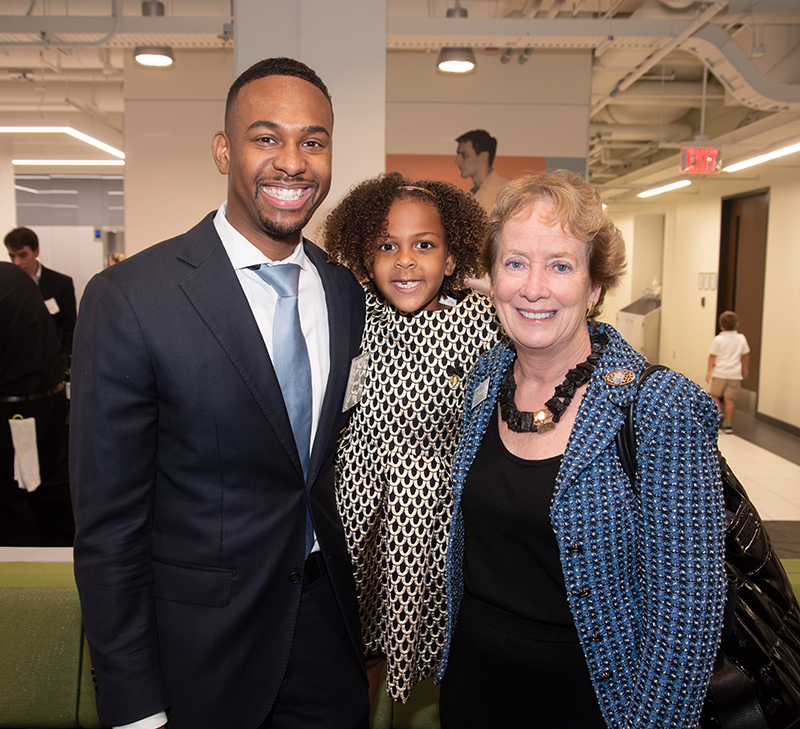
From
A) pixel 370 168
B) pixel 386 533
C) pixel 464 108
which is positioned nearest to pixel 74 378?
pixel 386 533

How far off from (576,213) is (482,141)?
240 inches

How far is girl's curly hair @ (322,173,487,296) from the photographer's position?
2.29 meters

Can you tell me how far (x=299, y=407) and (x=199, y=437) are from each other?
9.8 inches

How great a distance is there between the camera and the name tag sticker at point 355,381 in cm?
172

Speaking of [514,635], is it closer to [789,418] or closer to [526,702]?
[526,702]

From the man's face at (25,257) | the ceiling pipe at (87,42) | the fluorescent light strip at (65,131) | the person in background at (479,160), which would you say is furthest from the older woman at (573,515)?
the fluorescent light strip at (65,131)

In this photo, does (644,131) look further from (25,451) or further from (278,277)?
(278,277)

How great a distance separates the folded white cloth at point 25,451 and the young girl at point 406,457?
3189 mm

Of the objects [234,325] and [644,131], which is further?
[644,131]

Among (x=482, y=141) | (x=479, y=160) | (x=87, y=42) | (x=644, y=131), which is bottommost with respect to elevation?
(x=479, y=160)

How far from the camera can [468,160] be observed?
7250mm

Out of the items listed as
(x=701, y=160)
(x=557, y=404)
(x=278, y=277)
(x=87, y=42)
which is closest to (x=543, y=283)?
(x=557, y=404)

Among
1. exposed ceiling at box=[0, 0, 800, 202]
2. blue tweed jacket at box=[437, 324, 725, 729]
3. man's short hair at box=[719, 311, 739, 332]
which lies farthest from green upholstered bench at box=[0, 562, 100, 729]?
man's short hair at box=[719, 311, 739, 332]

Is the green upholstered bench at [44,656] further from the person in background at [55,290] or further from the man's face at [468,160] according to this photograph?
the man's face at [468,160]
